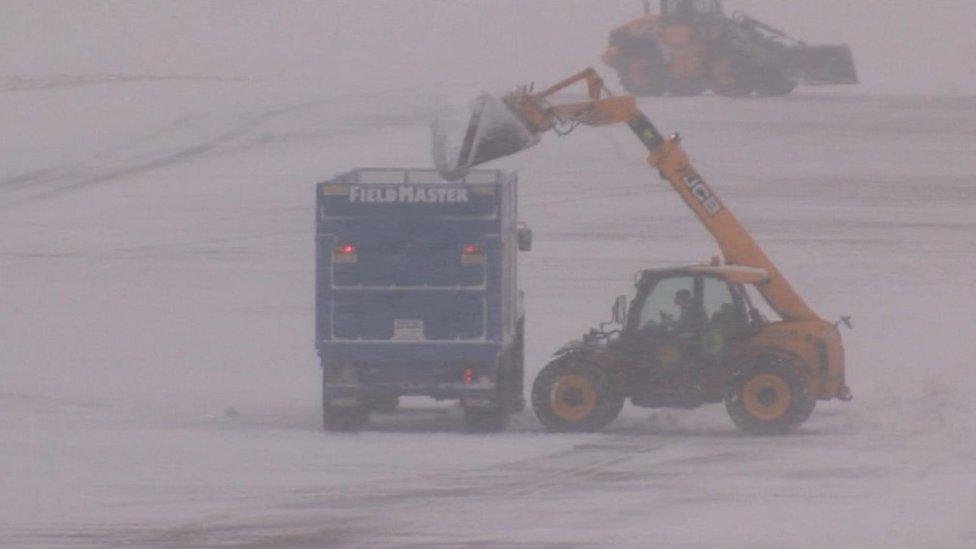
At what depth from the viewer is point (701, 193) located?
18.0 meters

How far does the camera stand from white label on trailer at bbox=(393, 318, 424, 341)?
16.8 m

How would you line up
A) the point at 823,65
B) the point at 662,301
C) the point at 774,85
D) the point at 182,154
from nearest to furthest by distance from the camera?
the point at 662,301 → the point at 182,154 → the point at 823,65 → the point at 774,85

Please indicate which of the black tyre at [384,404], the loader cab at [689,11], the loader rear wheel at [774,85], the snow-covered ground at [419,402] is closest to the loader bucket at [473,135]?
the black tyre at [384,404]

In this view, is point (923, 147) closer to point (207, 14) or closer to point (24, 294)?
point (24, 294)

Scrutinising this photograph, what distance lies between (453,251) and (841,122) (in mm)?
27815

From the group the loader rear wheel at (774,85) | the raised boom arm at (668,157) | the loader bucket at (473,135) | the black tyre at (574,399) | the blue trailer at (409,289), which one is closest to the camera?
the blue trailer at (409,289)

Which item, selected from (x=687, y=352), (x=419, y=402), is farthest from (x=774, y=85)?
(x=687, y=352)

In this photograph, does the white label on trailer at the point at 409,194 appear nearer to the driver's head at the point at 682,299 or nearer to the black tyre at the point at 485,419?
the black tyre at the point at 485,419

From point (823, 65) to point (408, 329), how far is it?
103 feet

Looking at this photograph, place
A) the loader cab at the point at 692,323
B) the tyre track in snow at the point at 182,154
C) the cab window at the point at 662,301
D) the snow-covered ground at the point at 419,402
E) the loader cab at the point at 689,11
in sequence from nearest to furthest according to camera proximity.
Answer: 1. the snow-covered ground at the point at 419,402
2. the loader cab at the point at 692,323
3. the cab window at the point at 662,301
4. the tyre track in snow at the point at 182,154
5. the loader cab at the point at 689,11

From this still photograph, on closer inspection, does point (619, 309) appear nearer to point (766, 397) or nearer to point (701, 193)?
point (766, 397)

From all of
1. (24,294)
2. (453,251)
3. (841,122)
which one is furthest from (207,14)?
(453,251)

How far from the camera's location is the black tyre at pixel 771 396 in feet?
54.5

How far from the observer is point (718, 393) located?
1705 centimetres
